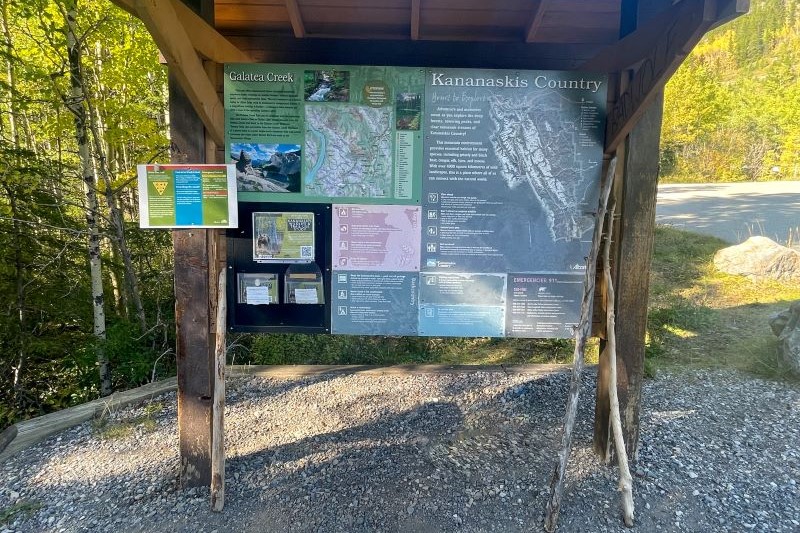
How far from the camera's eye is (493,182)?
3238mm

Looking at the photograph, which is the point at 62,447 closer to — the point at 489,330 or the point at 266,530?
the point at 266,530

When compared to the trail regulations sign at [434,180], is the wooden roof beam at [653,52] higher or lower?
higher

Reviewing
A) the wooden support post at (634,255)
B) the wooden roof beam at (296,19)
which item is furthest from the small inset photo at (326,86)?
the wooden support post at (634,255)

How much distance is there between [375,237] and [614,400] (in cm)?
179

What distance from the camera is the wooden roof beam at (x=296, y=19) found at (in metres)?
2.92

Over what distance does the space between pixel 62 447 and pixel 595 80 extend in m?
4.72

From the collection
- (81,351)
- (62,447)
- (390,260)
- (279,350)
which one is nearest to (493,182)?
(390,260)

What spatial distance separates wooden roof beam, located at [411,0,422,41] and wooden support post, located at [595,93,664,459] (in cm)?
152

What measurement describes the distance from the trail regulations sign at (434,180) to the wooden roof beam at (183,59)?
14cm

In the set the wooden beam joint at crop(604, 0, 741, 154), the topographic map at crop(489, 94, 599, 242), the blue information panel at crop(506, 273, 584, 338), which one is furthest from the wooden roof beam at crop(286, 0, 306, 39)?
the blue information panel at crop(506, 273, 584, 338)

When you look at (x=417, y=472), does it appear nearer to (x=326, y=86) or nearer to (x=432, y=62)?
(x=326, y=86)

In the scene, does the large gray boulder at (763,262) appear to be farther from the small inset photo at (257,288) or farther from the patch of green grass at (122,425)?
the patch of green grass at (122,425)

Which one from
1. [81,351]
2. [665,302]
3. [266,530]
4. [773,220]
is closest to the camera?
[266,530]

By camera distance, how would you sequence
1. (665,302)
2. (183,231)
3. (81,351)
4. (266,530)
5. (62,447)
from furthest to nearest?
(665,302), (81,351), (62,447), (183,231), (266,530)
